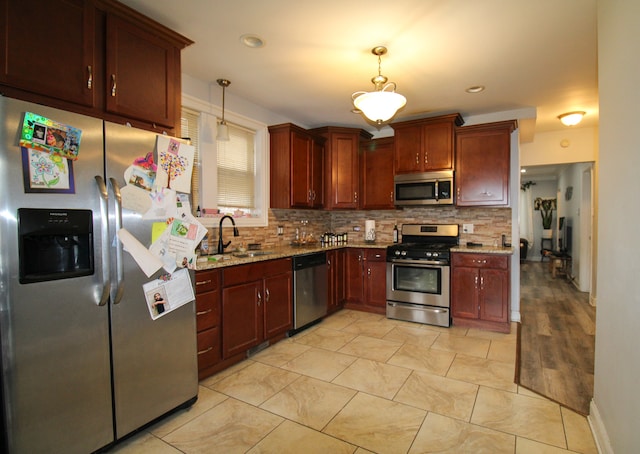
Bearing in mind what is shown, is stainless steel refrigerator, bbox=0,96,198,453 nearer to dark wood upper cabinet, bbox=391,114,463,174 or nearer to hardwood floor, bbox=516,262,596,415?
hardwood floor, bbox=516,262,596,415

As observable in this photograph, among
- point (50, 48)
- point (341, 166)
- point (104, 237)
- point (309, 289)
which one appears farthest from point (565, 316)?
point (50, 48)

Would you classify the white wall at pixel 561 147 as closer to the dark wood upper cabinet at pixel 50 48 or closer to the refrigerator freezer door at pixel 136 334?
the refrigerator freezer door at pixel 136 334

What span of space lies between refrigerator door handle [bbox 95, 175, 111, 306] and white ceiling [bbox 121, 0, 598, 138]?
1244 mm

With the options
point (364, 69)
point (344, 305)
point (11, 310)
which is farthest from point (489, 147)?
point (11, 310)

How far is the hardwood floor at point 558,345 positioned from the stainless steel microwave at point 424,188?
5.85 ft

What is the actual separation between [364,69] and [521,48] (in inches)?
48.4

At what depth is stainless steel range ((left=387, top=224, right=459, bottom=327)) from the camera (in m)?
3.90

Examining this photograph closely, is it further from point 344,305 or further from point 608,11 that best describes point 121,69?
point 344,305

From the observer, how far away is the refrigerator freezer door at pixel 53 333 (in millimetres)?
1426

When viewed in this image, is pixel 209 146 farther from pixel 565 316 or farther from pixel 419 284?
pixel 565 316

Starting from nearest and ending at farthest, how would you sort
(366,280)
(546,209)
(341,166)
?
(366,280)
(341,166)
(546,209)

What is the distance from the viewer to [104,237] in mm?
1710

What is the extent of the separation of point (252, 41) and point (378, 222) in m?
3.17

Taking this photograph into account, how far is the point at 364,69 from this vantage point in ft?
9.75
